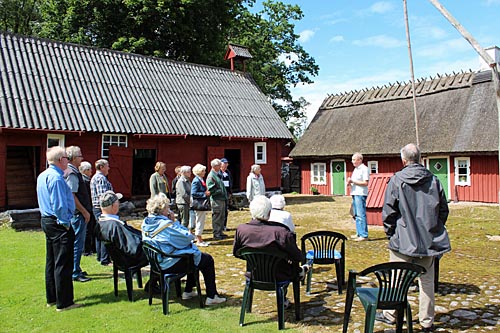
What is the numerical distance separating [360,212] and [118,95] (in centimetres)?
1042

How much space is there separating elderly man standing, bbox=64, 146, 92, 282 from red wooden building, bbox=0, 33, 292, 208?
21.9ft

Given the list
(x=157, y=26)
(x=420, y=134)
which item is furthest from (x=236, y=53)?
(x=420, y=134)

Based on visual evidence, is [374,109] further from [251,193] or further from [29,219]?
[29,219]

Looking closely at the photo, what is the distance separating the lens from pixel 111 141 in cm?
1412

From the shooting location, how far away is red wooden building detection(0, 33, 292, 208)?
12562 millimetres

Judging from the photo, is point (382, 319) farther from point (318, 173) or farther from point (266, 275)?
point (318, 173)

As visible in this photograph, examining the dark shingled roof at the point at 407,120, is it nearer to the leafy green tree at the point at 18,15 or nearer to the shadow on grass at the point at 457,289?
the shadow on grass at the point at 457,289

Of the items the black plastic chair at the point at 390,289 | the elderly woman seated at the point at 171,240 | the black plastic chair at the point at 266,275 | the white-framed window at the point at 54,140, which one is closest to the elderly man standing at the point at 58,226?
the elderly woman seated at the point at 171,240

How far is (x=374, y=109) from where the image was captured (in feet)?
80.0

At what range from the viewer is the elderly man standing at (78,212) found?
5875 mm

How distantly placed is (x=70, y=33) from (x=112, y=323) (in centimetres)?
2219

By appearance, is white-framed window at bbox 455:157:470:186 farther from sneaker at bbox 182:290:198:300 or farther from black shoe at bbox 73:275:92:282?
black shoe at bbox 73:275:92:282

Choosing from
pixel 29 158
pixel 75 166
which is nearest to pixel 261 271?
pixel 75 166

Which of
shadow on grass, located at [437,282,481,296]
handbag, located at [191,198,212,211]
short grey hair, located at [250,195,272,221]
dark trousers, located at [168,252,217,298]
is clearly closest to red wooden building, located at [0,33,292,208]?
handbag, located at [191,198,212,211]
